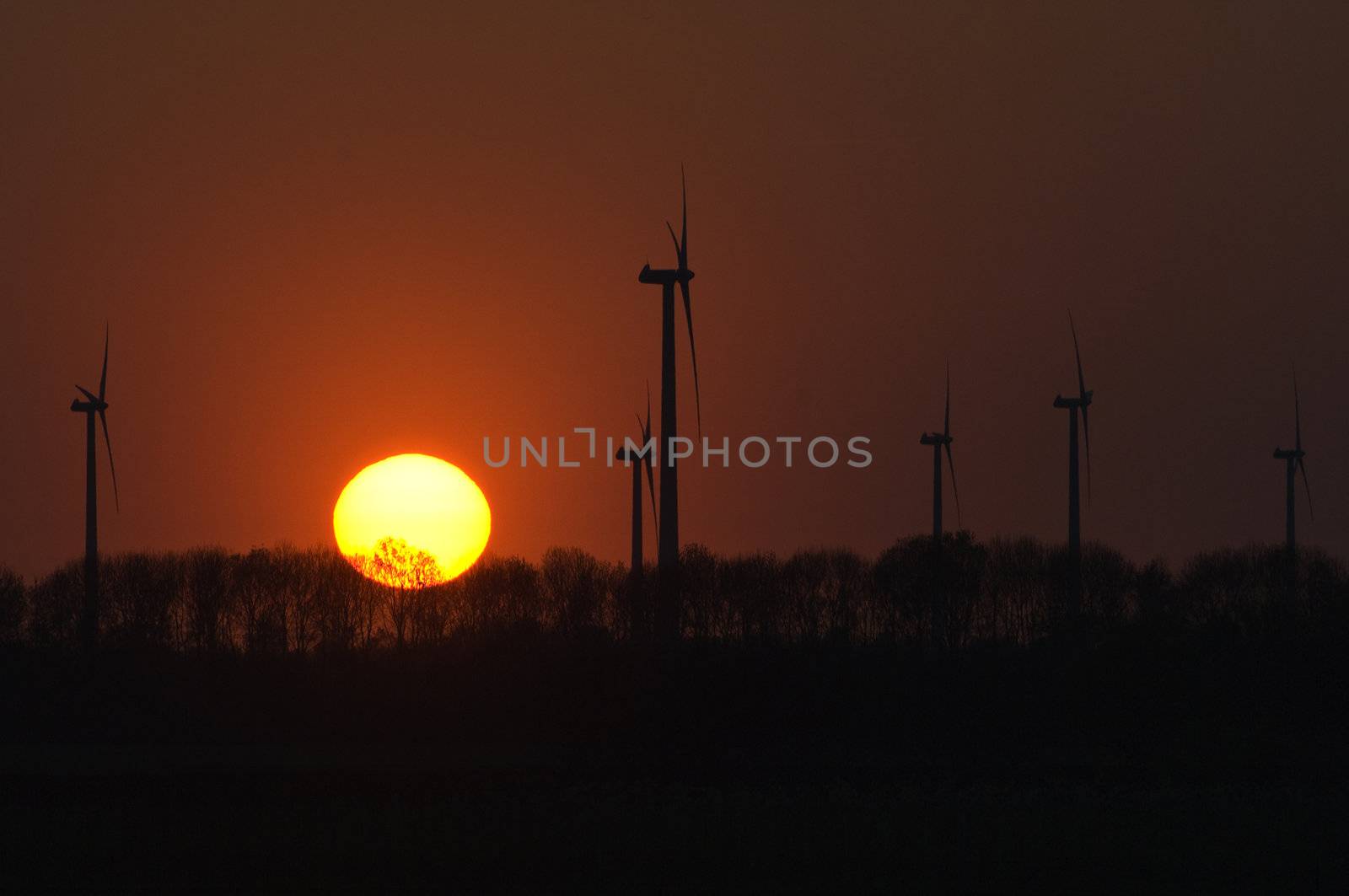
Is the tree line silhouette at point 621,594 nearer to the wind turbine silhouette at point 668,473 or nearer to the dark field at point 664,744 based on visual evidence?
the dark field at point 664,744

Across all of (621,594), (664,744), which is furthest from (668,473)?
(621,594)

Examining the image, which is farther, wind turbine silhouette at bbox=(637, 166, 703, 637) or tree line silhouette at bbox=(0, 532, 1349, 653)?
tree line silhouette at bbox=(0, 532, 1349, 653)

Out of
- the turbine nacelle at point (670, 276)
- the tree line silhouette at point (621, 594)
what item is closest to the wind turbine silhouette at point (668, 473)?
the turbine nacelle at point (670, 276)

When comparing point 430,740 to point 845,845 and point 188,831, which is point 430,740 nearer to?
point 188,831

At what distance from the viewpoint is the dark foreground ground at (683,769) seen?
2936 centimetres

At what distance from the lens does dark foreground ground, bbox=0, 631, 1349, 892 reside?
1156 inches

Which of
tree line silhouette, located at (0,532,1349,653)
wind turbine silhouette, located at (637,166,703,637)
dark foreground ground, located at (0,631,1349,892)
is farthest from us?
tree line silhouette, located at (0,532,1349,653)

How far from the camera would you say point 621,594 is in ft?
420

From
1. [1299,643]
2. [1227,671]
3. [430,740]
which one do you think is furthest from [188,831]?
[1299,643]

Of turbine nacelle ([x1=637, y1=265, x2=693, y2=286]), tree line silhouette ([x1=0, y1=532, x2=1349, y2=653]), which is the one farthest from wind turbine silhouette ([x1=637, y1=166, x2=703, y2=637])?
tree line silhouette ([x1=0, y1=532, x2=1349, y2=653])

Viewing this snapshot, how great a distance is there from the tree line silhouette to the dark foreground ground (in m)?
35.5

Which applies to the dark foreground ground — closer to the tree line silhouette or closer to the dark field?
the dark field

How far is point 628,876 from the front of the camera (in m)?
28.6

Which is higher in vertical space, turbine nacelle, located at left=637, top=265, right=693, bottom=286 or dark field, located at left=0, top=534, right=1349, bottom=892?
turbine nacelle, located at left=637, top=265, right=693, bottom=286
